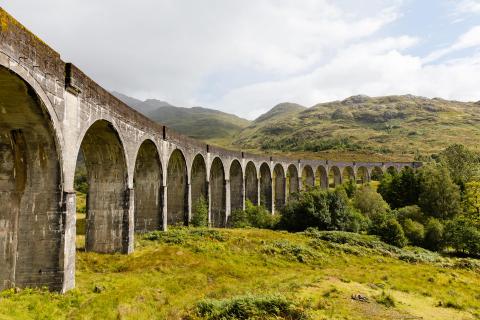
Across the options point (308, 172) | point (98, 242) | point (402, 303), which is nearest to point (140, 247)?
point (98, 242)

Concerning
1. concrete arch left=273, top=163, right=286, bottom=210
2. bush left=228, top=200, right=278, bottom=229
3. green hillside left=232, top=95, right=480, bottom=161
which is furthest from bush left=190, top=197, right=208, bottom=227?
green hillside left=232, top=95, right=480, bottom=161

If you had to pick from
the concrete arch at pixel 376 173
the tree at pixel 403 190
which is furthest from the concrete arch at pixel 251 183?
the concrete arch at pixel 376 173

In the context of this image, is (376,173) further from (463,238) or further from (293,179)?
(463,238)

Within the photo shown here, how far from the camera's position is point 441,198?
44.5m

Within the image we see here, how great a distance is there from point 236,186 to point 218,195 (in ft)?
16.3

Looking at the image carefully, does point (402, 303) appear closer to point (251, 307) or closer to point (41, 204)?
point (251, 307)

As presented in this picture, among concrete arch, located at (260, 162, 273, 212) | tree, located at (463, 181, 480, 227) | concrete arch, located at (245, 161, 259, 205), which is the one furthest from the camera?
A: concrete arch, located at (260, 162, 273, 212)

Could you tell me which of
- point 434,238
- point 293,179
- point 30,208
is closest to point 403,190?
point 434,238

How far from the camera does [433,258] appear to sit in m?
29.9

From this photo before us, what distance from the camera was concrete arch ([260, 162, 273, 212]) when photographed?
54.0 m

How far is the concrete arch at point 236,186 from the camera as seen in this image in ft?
145

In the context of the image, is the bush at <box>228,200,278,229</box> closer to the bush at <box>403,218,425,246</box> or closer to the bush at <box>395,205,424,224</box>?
the bush at <box>403,218,425,246</box>

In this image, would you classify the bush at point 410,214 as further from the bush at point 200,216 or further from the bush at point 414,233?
the bush at point 200,216

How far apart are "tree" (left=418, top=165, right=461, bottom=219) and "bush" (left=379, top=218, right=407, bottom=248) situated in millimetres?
13199
